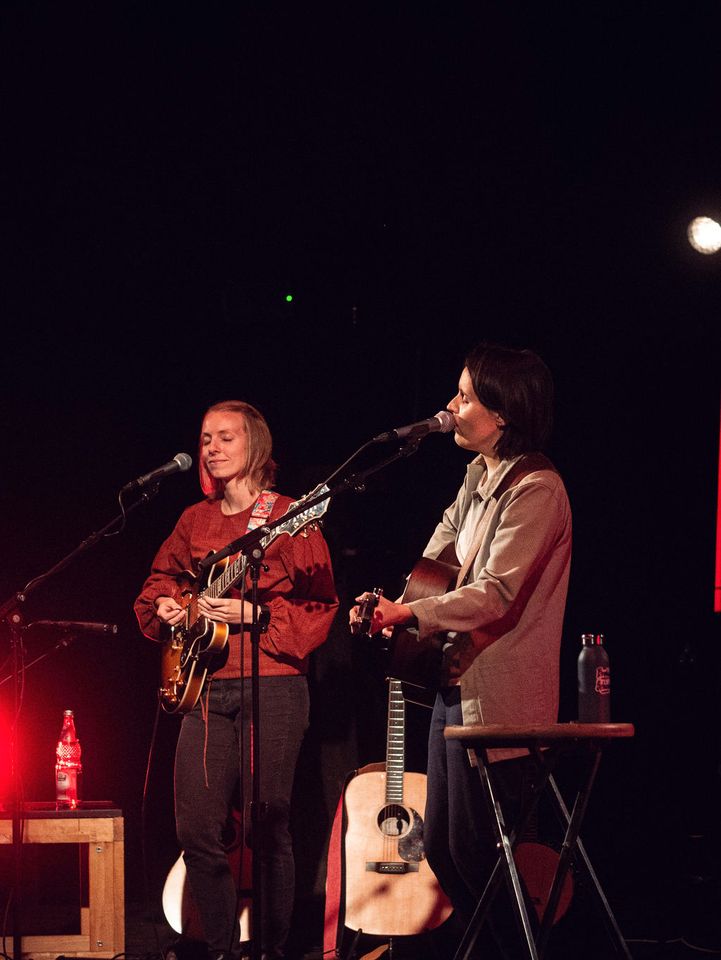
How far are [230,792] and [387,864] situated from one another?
699 mm

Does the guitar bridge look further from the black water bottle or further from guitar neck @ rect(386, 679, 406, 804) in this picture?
the black water bottle

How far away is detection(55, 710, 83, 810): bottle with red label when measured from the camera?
457cm

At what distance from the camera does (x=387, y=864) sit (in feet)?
14.1

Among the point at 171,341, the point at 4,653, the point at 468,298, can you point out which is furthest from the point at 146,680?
the point at 468,298

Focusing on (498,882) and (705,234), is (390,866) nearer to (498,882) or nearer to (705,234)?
(498,882)

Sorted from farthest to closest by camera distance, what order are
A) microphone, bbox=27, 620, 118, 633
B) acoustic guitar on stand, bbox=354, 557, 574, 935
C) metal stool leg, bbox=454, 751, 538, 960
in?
microphone, bbox=27, 620, 118, 633, acoustic guitar on stand, bbox=354, 557, 574, 935, metal stool leg, bbox=454, 751, 538, 960

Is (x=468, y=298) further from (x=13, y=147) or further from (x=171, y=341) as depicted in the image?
(x=13, y=147)

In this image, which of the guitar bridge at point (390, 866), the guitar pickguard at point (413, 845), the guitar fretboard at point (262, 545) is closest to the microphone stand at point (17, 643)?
the guitar fretboard at point (262, 545)

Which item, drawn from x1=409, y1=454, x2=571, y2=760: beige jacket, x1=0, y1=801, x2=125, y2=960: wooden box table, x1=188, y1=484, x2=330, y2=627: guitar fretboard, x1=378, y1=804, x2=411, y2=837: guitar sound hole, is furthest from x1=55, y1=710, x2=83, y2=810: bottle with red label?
x1=409, y1=454, x2=571, y2=760: beige jacket

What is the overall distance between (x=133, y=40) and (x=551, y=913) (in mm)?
3521

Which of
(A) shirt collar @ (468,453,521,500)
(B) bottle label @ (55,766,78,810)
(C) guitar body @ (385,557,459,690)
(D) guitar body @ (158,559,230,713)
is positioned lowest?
(B) bottle label @ (55,766,78,810)

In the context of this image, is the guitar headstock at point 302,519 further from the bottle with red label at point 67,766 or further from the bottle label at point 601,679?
the bottle with red label at point 67,766

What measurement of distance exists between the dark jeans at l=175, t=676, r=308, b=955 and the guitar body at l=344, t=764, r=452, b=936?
372 millimetres

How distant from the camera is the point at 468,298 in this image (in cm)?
521
